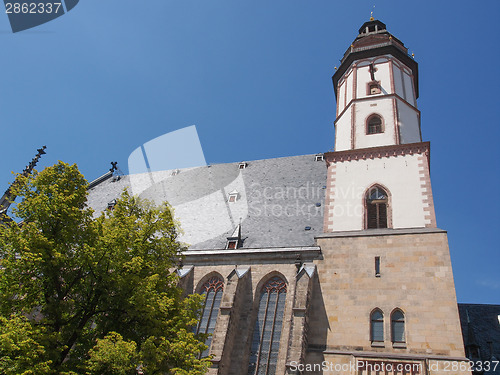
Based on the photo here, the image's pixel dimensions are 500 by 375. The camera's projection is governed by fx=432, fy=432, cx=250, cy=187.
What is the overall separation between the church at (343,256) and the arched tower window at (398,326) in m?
0.04

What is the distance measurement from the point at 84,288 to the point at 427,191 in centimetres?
1225

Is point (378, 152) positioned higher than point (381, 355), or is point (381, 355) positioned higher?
point (378, 152)

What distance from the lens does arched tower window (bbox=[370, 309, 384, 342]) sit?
42.4 feet

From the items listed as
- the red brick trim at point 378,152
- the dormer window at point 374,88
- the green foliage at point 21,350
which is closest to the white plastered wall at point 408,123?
the red brick trim at point 378,152

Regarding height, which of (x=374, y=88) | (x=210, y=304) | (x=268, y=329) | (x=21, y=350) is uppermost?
(x=374, y=88)

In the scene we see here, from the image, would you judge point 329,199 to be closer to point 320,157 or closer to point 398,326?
point 320,157

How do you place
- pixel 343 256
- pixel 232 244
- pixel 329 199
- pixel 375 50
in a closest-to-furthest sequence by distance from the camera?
pixel 343 256
pixel 232 244
pixel 329 199
pixel 375 50

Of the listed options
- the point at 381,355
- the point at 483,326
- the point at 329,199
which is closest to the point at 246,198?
the point at 329,199

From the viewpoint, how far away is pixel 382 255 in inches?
572

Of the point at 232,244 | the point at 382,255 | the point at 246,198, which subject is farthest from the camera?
the point at 246,198

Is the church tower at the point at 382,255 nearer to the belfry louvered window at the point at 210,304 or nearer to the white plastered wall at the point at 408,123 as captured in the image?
the white plastered wall at the point at 408,123

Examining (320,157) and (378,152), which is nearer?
(378,152)

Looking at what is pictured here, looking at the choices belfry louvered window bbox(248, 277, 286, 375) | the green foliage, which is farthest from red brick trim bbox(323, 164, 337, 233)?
the green foliage

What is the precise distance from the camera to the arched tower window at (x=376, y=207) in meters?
15.9
